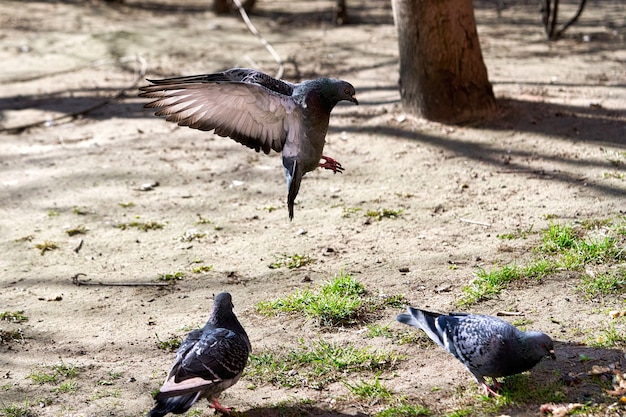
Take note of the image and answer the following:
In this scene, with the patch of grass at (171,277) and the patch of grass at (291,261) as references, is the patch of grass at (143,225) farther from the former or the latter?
the patch of grass at (291,261)

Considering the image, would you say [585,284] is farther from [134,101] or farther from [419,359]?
[134,101]

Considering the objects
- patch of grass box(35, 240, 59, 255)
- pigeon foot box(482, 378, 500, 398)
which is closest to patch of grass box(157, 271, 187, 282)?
patch of grass box(35, 240, 59, 255)

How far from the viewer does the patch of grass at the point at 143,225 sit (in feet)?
21.9

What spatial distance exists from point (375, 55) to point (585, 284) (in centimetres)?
700

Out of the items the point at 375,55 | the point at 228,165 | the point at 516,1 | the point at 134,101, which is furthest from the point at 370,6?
the point at 228,165

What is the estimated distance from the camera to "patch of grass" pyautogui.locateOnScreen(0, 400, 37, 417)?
13.4ft

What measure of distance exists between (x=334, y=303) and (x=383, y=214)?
1.78m

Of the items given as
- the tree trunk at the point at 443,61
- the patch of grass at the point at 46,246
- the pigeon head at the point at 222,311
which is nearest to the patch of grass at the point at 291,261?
the pigeon head at the point at 222,311

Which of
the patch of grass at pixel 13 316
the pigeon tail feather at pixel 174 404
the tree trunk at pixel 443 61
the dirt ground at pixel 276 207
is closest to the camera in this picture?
the pigeon tail feather at pixel 174 404

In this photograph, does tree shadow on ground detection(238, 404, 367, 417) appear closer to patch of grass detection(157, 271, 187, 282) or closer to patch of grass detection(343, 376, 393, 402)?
patch of grass detection(343, 376, 393, 402)

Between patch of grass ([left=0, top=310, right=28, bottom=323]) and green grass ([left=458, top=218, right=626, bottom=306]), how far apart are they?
9.81 feet

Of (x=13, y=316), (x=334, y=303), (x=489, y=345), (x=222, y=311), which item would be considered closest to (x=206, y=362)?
(x=222, y=311)

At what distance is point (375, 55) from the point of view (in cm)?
1132

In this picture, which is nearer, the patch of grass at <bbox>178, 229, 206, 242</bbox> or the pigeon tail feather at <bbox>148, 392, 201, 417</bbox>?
the pigeon tail feather at <bbox>148, 392, 201, 417</bbox>
